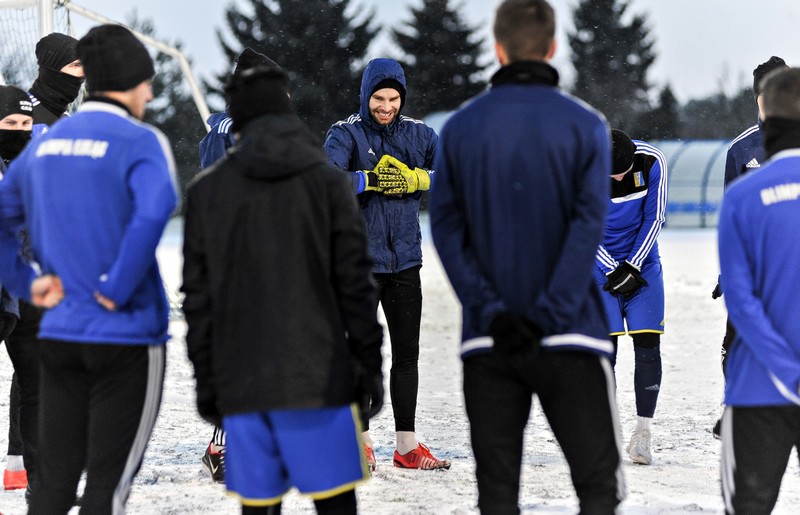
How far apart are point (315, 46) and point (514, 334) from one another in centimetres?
4164

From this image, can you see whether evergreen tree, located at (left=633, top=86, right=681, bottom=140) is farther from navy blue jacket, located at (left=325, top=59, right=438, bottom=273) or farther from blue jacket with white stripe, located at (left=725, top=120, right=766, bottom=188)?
navy blue jacket, located at (left=325, top=59, right=438, bottom=273)

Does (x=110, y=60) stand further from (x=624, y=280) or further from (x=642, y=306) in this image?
(x=642, y=306)

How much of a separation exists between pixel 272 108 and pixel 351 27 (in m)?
42.5

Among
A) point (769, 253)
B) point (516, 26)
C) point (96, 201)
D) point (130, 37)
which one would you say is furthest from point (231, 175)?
point (769, 253)

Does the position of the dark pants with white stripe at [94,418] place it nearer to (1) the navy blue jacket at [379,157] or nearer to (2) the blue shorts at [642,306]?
(1) the navy blue jacket at [379,157]

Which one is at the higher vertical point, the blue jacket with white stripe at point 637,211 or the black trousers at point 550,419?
the blue jacket with white stripe at point 637,211

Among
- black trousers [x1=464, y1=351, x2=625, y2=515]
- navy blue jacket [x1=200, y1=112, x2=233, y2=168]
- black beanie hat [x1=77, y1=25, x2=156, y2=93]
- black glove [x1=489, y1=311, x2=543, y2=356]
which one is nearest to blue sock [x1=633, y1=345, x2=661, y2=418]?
navy blue jacket [x1=200, y1=112, x2=233, y2=168]

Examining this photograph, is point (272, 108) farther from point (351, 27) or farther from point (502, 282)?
point (351, 27)

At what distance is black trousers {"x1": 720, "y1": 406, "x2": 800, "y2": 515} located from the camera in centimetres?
288

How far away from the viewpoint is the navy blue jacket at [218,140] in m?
4.72

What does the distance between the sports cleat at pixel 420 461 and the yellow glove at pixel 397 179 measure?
4.17ft

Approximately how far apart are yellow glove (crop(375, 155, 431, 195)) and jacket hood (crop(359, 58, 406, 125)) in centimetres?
25

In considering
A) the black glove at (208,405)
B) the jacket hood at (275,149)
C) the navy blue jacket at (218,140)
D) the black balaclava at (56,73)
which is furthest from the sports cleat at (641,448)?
the black balaclava at (56,73)

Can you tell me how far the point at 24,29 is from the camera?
10344mm
